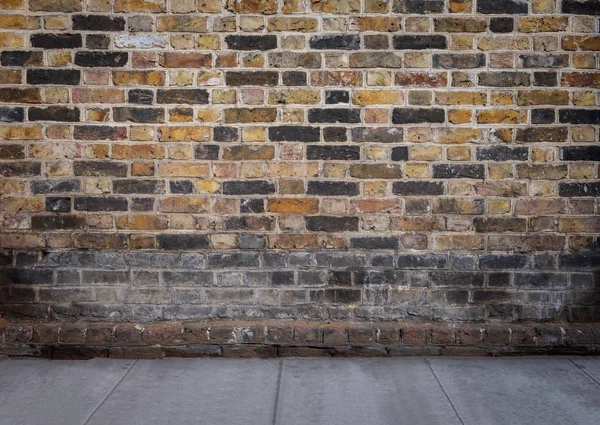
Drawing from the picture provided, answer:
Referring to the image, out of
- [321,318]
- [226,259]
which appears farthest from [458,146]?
[226,259]

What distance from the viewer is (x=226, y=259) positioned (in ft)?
10.8

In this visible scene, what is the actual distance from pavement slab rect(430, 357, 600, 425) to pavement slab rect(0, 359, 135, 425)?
1.72m

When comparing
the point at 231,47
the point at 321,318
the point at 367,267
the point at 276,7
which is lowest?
the point at 321,318

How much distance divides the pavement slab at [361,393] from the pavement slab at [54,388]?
2.96 ft

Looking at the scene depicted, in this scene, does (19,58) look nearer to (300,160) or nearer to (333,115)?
(300,160)

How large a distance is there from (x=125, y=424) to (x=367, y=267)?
151cm

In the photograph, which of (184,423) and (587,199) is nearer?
(184,423)

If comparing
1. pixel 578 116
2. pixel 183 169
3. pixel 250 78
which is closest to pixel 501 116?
pixel 578 116

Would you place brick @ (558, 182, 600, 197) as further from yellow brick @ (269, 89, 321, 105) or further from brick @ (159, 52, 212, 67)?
brick @ (159, 52, 212, 67)

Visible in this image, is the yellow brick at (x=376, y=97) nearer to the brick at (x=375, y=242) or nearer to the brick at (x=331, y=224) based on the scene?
the brick at (x=331, y=224)

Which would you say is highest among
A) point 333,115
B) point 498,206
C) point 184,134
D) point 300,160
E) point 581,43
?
point 581,43

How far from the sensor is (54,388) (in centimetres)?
288

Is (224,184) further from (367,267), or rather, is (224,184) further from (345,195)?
(367,267)

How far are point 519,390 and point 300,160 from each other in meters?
1.64
